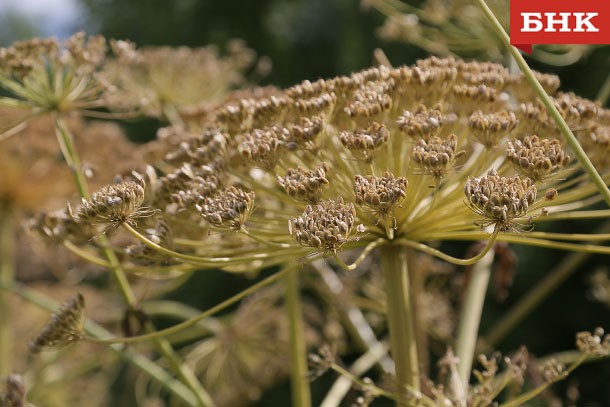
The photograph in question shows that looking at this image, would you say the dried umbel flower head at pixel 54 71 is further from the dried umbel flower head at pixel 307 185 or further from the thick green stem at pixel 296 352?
the dried umbel flower head at pixel 307 185

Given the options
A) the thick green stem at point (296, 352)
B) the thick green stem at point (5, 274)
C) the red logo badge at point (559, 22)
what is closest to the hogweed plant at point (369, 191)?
the red logo badge at point (559, 22)

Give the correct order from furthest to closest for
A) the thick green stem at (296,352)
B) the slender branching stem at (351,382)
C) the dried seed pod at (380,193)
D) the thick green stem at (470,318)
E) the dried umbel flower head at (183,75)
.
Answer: the dried umbel flower head at (183,75) → the thick green stem at (296,352) → the thick green stem at (470,318) → the slender branching stem at (351,382) → the dried seed pod at (380,193)

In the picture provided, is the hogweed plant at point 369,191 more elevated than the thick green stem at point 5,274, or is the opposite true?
the thick green stem at point 5,274

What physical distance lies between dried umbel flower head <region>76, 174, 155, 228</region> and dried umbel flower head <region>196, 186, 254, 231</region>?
13 cm

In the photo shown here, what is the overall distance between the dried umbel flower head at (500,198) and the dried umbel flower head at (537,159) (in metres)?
0.11

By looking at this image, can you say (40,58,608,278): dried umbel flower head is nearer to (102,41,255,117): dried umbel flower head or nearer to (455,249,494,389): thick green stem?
(455,249,494,389): thick green stem

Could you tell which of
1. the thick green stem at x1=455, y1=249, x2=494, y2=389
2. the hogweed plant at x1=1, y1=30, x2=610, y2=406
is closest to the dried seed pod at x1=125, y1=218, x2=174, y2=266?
the hogweed plant at x1=1, y1=30, x2=610, y2=406

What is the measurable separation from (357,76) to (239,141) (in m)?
0.33

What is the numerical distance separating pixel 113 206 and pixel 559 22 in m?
1.11

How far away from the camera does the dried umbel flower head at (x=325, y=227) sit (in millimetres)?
1345

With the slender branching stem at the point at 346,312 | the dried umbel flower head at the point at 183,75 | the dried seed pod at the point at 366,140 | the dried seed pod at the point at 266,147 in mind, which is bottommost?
the dried seed pod at the point at 366,140

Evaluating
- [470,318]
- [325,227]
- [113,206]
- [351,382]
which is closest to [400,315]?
[351,382]

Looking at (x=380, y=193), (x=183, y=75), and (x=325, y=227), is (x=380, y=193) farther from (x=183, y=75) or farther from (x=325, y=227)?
(x=183, y=75)

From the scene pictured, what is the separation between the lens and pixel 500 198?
4.33 ft
